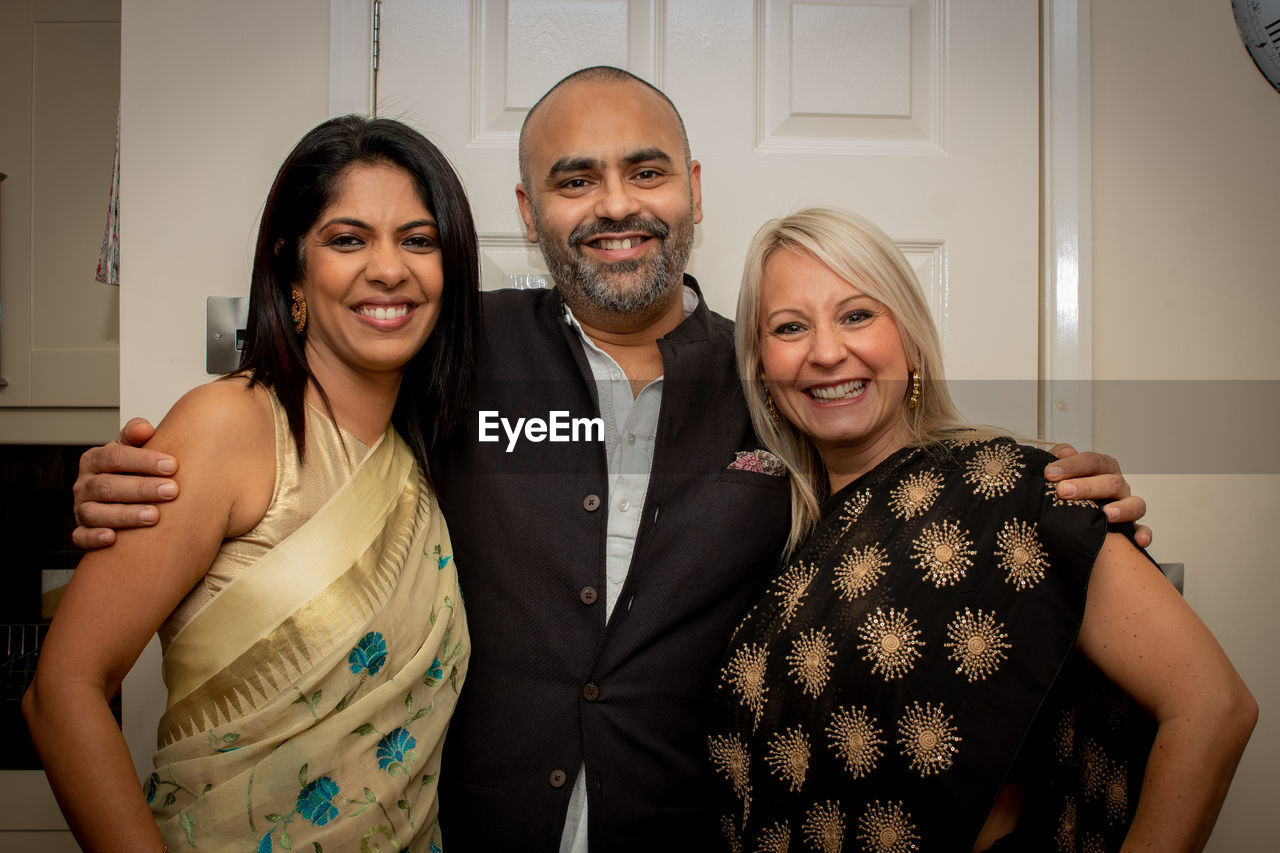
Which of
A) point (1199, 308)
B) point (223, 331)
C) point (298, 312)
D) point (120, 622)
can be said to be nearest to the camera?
point (120, 622)

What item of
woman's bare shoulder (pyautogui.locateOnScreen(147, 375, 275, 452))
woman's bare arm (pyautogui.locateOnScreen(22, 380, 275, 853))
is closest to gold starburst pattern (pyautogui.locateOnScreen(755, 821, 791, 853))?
woman's bare arm (pyautogui.locateOnScreen(22, 380, 275, 853))

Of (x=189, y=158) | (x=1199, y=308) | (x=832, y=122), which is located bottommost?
(x=1199, y=308)

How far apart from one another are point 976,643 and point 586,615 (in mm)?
527

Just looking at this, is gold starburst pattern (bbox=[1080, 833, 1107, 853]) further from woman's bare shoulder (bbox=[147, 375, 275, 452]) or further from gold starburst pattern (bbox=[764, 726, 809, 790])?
woman's bare shoulder (bbox=[147, 375, 275, 452])

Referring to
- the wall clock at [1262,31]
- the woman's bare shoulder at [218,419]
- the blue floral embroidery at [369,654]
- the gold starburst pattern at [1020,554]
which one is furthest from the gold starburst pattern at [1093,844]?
the wall clock at [1262,31]

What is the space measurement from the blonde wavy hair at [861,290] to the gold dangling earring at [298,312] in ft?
2.15

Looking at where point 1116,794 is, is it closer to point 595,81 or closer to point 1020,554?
point 1020,554

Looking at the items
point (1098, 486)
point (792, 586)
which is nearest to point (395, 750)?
point (792, 586)

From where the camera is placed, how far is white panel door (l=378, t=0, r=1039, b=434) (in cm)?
148

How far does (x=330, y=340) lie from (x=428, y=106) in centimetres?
69

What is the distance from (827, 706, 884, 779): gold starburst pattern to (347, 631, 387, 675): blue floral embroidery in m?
0.59

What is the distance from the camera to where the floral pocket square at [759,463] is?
47.4 inches

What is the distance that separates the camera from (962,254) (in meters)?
1.51

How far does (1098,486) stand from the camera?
0.92m
